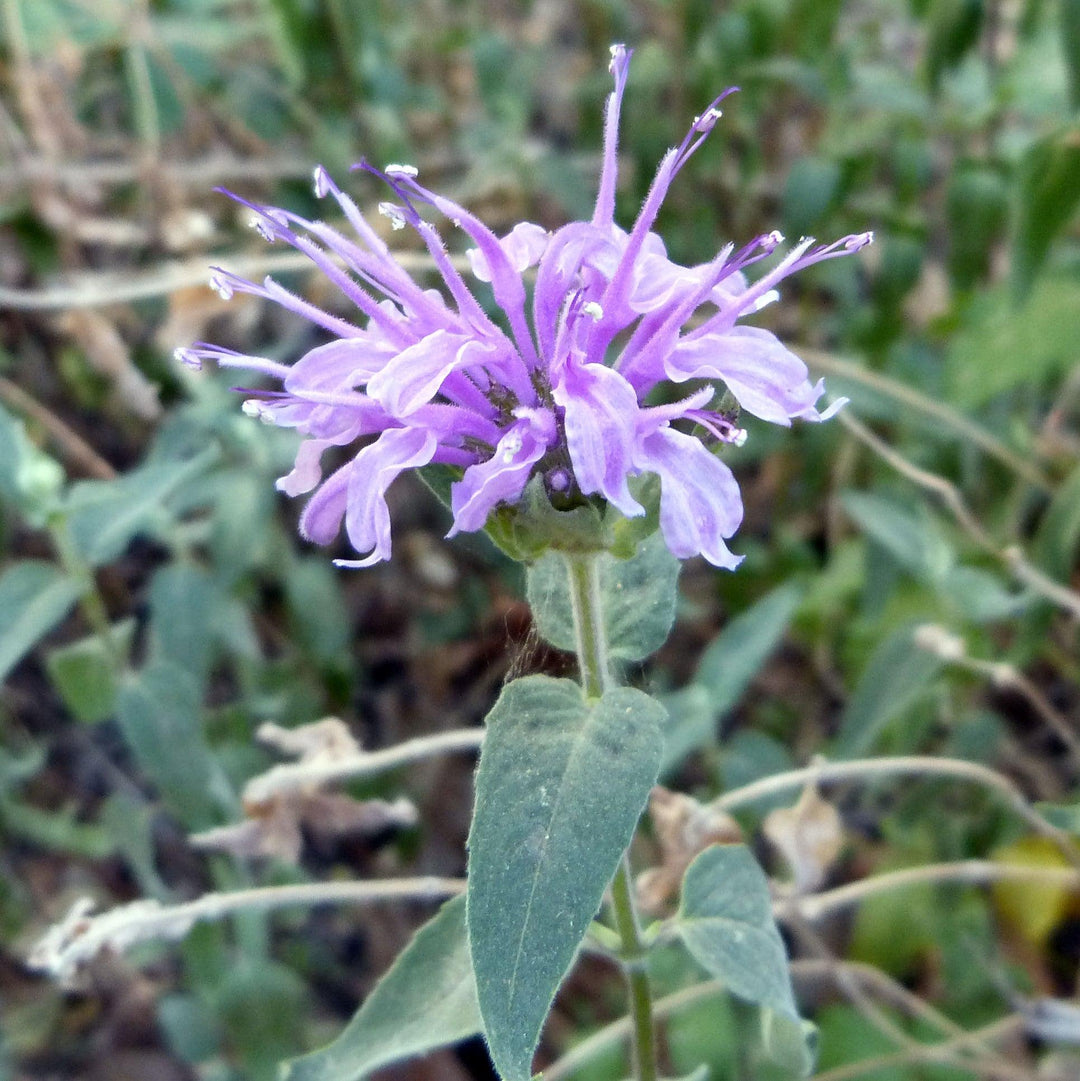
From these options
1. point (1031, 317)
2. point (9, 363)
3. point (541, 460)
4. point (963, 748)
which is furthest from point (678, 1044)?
point (9, 363)

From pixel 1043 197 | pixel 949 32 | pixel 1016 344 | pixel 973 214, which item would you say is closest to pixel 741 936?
pixel 1043 197

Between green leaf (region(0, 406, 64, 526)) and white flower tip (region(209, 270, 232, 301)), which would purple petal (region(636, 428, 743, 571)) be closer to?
white flower tip (region(209, 270, 232, 301))

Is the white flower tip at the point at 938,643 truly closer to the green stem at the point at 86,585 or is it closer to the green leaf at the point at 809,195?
the green leaf at the point at 809,195

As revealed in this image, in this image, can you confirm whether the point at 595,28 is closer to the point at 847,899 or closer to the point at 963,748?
the point at 963,748

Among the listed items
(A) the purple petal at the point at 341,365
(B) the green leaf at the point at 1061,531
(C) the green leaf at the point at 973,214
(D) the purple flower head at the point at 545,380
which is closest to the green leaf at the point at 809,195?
(C) the green leaf at the point at 973,214

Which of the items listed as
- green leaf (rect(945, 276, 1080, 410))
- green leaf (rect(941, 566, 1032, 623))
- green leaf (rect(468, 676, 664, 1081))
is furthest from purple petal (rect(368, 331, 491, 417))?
green leaf (rect(945, 276, 1080, 410))

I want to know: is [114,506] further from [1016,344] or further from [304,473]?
[1016,344]
